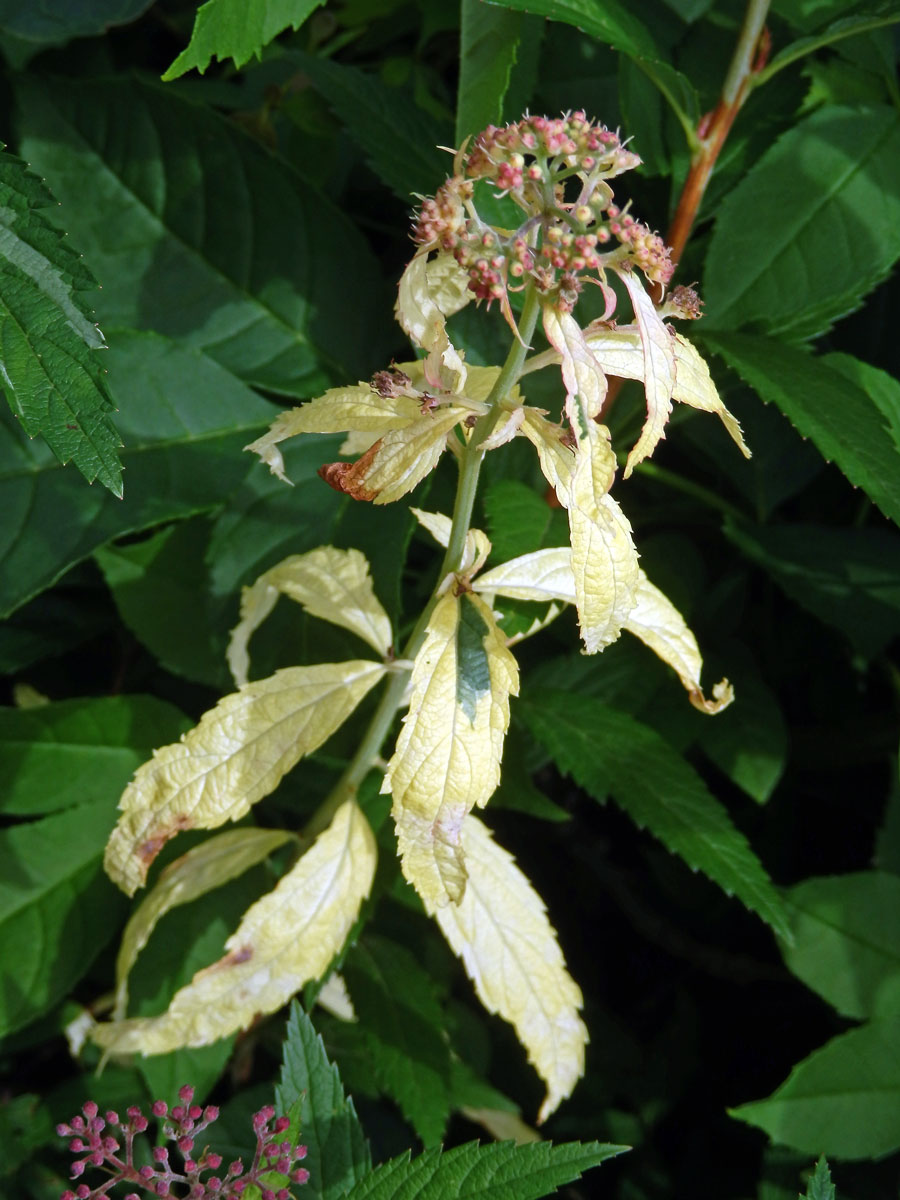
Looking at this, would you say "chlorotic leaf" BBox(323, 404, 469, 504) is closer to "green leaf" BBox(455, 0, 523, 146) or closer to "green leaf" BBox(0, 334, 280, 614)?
"green leaf" BBox(455, 0, 523, 146)

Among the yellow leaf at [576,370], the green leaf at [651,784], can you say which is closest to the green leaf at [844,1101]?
the green leaf at [651,784]

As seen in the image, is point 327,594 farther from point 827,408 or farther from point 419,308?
point 827,408

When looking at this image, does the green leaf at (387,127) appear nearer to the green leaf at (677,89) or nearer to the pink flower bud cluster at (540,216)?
the green leaf at (677,89)

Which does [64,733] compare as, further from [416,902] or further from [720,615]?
[720,615]

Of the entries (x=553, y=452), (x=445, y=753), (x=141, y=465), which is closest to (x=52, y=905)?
(x=141, y=465)

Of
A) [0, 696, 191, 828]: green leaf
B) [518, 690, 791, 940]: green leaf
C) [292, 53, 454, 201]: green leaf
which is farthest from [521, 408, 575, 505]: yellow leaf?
[0, 696, 191, 828]: green leaf

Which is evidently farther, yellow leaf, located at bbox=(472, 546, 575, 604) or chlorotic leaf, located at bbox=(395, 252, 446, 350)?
yellow leaf, located at bbox=(472, 546, 575, 604)

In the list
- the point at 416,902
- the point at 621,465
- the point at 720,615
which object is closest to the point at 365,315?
the point at 621,465

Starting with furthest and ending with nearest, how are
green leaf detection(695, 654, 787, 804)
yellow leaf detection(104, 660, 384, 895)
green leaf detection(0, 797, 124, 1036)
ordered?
1. green leaf detection(695, 654, 787, 804)
2. green leaf detection(0, 797, 124, 1036)
3. yellow leaf detection(104, 660, 384, 895)
